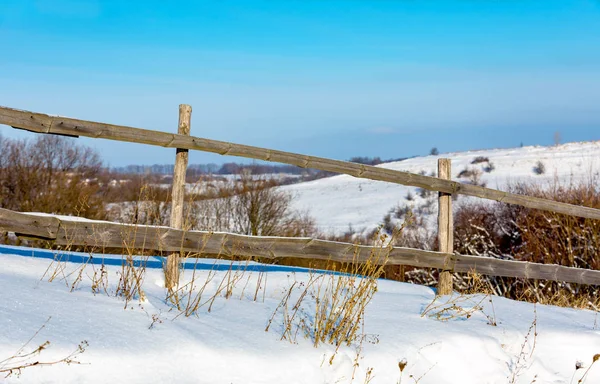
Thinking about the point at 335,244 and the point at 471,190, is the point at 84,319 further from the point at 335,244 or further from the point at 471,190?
the point at 471,190

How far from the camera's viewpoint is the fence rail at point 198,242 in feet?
14.1

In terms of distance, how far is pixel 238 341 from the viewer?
3.34 m

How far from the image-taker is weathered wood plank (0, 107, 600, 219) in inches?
169

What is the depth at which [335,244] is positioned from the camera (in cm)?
555

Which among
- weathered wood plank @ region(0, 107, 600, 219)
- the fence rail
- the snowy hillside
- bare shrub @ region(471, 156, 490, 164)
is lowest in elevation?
the fence rail

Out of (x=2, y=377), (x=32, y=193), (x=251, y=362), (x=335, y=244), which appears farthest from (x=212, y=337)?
(x=32, y=193)

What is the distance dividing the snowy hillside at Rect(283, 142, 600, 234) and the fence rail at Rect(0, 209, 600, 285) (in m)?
15.2

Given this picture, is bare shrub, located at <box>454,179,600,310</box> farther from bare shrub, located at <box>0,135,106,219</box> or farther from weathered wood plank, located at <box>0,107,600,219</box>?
bare shrub, located at <box>0,135,106,219</box>

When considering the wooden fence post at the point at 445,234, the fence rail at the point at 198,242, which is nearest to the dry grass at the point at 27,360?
the fence rail at the point at 198,242

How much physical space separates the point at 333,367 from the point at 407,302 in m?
2.12

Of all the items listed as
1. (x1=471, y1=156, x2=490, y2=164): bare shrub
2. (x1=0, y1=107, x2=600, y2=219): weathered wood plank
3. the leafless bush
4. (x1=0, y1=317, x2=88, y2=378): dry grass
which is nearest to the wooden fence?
(x1=0, y1=107, x2=600, y2=219): weathered wood plank

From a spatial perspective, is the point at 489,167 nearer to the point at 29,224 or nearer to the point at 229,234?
the point at 229,234

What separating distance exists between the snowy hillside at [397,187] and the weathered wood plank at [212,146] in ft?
49.1

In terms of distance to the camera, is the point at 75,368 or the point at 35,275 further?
the point at 35,275
